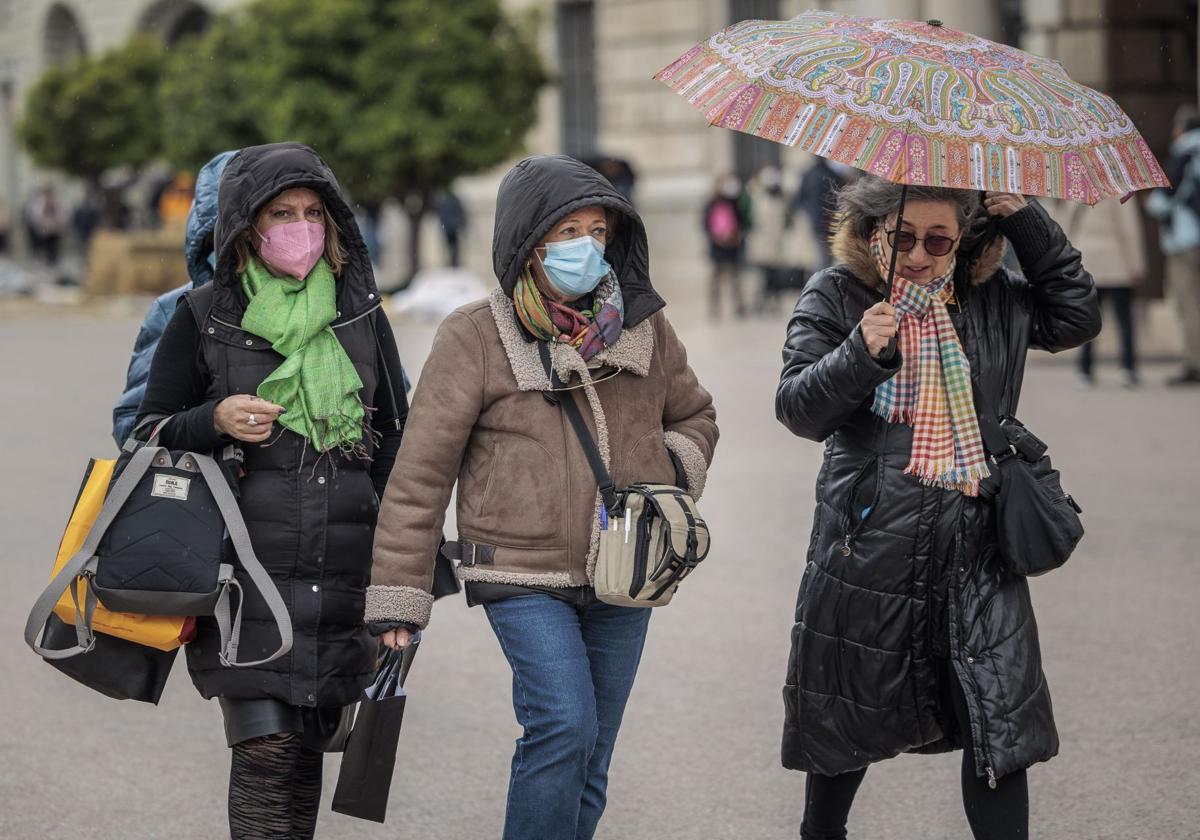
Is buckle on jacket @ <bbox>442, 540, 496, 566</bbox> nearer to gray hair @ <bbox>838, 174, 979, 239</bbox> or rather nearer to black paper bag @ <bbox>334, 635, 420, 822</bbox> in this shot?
black paper bag @ <bbox>334, 635, 420, 822</bbox>

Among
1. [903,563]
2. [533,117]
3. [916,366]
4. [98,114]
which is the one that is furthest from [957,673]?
[98,114]

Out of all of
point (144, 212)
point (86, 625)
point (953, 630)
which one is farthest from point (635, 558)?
point (144, 212)

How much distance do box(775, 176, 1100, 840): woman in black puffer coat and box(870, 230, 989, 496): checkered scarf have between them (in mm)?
12

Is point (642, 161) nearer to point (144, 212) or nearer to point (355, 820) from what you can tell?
point (144, 212)

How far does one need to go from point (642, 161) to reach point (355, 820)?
23.5m

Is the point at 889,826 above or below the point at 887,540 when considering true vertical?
below

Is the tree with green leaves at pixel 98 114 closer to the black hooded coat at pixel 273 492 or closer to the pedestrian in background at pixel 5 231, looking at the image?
the pedestrian in background at pixel 5 231

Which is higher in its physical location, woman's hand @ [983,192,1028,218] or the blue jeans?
woman's hand @ [983,192,1028,218]

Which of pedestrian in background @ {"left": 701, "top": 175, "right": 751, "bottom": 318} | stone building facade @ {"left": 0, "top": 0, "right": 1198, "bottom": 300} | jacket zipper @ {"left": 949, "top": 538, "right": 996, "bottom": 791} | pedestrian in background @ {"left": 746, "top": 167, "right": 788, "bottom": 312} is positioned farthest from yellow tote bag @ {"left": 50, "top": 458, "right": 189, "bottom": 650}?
pedestrian in background @ {"left": 746, "top": 167, "right": 788, "bottom": 312}

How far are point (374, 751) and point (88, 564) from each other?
0.71 m

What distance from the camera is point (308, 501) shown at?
387 cm

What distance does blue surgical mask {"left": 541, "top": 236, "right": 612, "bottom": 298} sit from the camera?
366 centimetres

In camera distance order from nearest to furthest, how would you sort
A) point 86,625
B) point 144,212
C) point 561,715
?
1. point 561,715
2. point 86,625
3. point 144,212

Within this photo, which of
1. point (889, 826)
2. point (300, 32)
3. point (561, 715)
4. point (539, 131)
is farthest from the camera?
point (539, 131)
